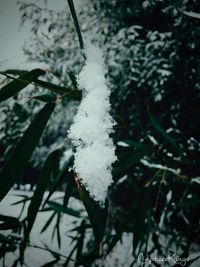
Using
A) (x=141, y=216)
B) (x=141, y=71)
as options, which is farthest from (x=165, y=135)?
(x=141, y=71)

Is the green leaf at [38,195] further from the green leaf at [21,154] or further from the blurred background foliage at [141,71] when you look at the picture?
the blurred background foliage at [141,71]

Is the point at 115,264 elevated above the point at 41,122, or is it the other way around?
the point at 41,122

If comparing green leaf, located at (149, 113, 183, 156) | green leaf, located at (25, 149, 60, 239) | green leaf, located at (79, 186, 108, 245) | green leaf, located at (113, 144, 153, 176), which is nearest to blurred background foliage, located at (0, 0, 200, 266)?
green leaf, located at (149, 113, 183, 156)

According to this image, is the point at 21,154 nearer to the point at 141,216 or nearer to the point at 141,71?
the point at 141,216

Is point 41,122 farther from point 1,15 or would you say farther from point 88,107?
point 1,15

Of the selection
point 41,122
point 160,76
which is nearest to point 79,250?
point 41,122
